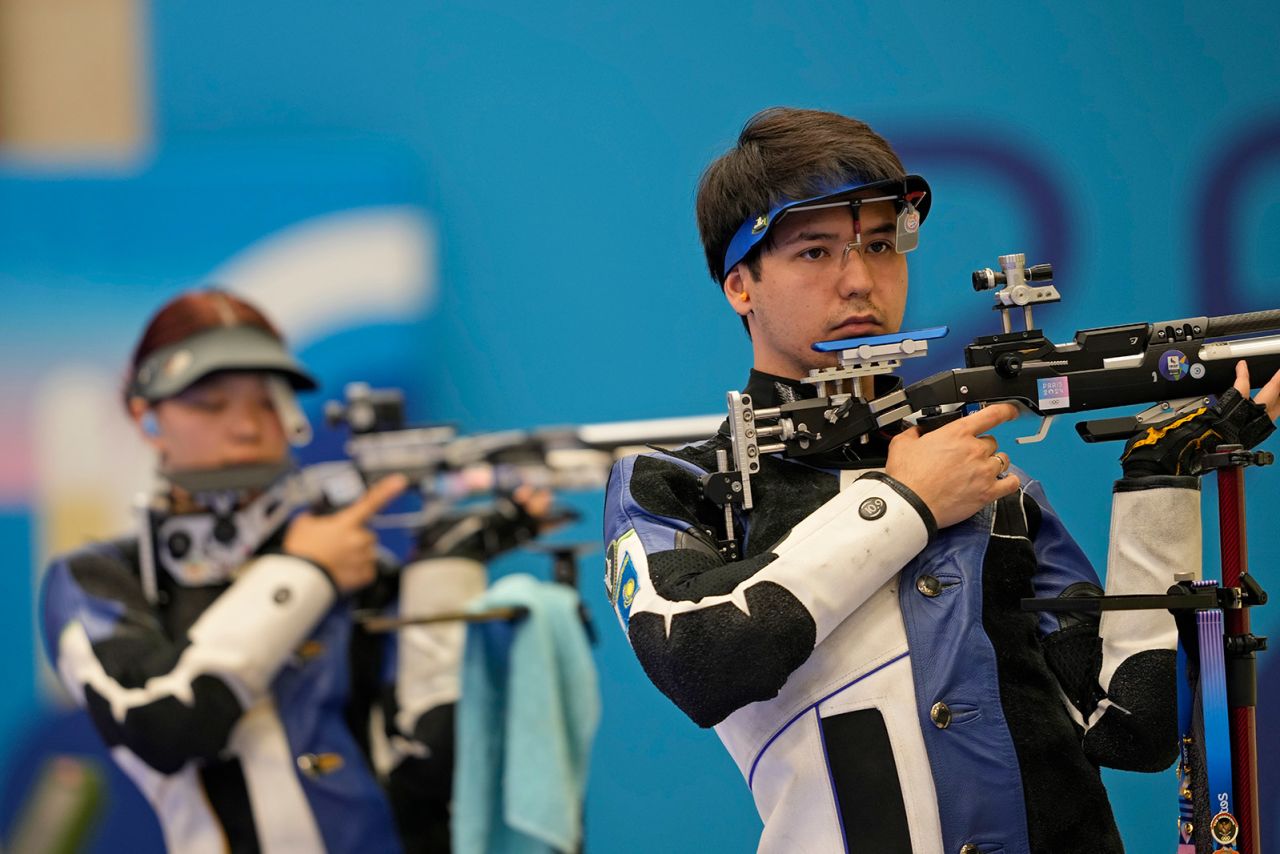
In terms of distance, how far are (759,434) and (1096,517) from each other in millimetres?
1746

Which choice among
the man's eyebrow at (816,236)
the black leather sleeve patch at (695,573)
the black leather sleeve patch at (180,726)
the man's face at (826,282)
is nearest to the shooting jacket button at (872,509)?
the black leather sleeve patch at (695,573)

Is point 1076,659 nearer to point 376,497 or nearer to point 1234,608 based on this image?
point 1234,608

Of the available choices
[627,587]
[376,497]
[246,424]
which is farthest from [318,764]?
[627,587]

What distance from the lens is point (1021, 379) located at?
1547 mm

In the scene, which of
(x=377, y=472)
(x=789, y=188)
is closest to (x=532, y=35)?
(x=377, y=472)

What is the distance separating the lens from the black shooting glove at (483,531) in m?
2.85

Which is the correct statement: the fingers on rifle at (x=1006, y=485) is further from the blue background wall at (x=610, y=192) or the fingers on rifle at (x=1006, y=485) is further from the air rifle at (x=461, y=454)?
the blue background wall at (x=610, y=192)

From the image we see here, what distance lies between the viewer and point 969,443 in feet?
4.93

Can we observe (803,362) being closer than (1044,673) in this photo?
No

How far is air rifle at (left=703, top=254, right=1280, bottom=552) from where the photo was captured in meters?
1.52

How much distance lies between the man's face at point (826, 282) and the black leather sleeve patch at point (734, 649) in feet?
1.07

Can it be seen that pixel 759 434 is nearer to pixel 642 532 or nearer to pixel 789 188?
pixel 642 532

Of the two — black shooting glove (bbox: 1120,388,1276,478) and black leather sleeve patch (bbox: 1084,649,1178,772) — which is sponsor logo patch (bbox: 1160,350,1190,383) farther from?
black leather sleeve patch (bbox: 1084,649,1178,772)

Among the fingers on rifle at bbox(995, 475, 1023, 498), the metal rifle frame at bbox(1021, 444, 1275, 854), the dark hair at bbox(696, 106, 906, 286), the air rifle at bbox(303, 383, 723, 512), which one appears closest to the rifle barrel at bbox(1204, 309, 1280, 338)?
the metal rifle frame at bbox(1021, 444, 1275, 854)
